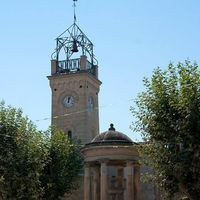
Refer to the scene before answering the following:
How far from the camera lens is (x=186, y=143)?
27250mm

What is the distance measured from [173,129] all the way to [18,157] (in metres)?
11.2

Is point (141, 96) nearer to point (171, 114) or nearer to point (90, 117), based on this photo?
point (171, 114)

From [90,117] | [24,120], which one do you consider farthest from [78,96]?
[24,120]

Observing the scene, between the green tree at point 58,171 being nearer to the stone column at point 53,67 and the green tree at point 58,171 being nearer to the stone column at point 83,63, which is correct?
the stone column at point 83,63

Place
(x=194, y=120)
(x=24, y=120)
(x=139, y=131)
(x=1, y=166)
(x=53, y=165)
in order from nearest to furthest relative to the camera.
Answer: (x=194, y=120) < (x=139, y=131) < (x=1, y=166) < (x=24, y=120) < (x=53, y=165)

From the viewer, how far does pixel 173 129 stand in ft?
91.7

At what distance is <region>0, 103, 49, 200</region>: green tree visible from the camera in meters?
33.5

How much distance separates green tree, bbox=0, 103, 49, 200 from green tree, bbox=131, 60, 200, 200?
27.9ft

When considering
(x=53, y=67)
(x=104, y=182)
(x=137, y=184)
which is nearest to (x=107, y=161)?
(x=104, y=182)

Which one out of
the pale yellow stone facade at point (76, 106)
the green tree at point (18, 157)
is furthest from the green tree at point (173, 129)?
the pale yellow stone facade at point (76, 106)

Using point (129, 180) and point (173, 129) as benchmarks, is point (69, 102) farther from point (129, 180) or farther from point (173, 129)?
point (173, 129)

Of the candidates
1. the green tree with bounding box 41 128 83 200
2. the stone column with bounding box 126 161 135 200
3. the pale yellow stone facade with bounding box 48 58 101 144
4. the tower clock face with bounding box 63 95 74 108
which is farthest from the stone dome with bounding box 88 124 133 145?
the tower clock face with bounding box 63 95 74 108

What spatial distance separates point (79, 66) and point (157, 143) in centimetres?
3261

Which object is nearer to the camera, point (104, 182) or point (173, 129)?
point (173, 129)
